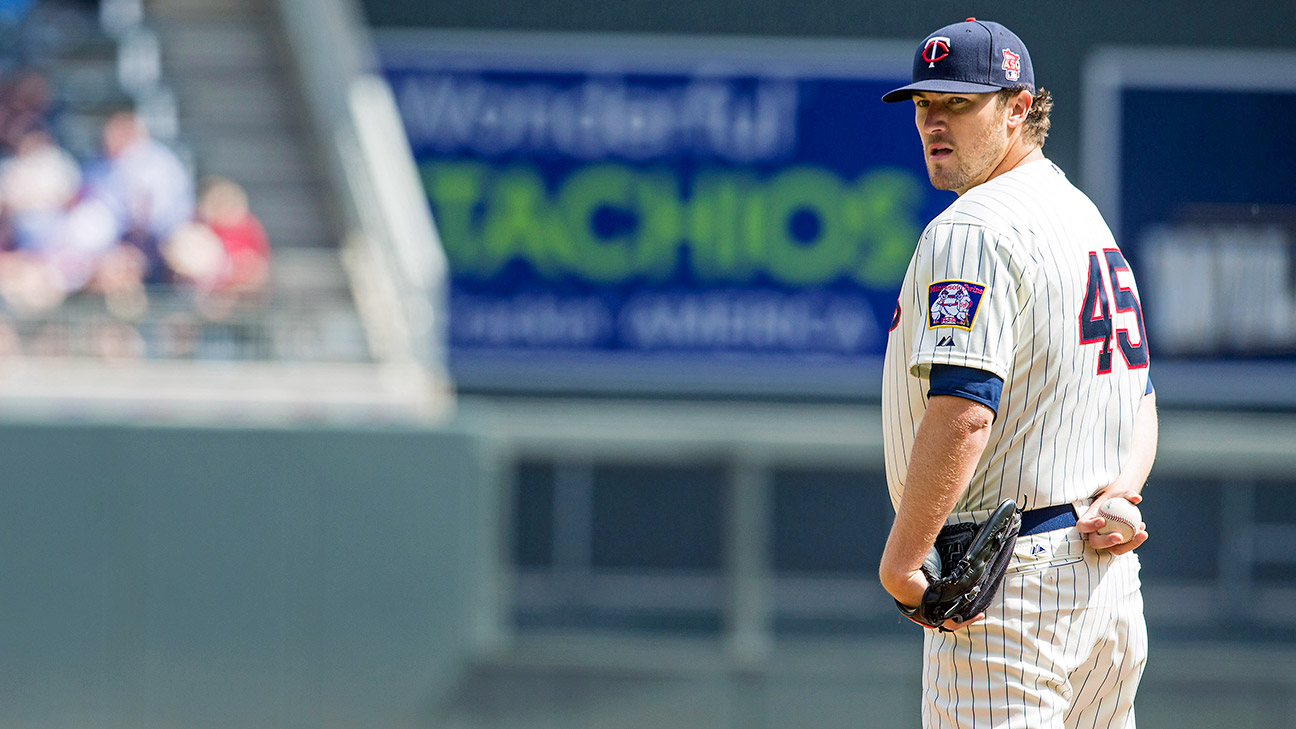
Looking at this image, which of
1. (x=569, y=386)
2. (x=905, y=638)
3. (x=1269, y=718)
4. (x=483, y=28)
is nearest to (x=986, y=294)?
(x=905, y=638)

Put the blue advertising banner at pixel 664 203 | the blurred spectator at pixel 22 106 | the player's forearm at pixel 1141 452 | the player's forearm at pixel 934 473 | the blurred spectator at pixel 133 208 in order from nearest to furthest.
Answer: the player's forearm at pixel 934 473, the player's forearm at pixel 1141 452, the blurred spectator at pixel 133 208, the blurred spectator at pixel 22 106, the blue advertising banner at pixel 664 203

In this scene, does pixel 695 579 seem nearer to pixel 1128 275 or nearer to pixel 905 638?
pixel 905 638

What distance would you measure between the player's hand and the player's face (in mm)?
541

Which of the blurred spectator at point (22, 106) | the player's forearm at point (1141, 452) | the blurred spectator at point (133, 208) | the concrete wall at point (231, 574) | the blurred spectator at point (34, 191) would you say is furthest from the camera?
the blurred spectator at point (22, 106)

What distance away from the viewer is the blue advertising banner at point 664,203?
965 cm

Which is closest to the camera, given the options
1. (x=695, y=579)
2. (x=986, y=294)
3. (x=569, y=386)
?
(x=986, y=294)

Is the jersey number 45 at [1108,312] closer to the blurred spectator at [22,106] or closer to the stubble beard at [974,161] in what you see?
the stubble beard at [974,161]

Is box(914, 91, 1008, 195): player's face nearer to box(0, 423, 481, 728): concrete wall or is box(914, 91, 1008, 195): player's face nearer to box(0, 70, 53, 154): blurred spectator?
box(0, 423, 481, 728): concrete wall

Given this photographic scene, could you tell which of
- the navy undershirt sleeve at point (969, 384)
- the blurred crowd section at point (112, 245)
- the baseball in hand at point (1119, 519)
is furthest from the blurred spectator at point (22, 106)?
the baseball in hand at point (1119, 519)

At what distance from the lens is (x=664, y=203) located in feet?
32.1

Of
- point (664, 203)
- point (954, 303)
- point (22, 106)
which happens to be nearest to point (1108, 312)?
point (954, 303)

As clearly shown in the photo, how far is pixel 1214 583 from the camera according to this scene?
5.80 metres

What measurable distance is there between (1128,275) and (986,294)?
403 millimetres

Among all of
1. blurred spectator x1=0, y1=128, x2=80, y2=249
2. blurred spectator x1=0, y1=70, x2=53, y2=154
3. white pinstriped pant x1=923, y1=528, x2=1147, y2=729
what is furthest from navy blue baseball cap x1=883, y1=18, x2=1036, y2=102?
blurred spectator x1=0, y1=70, x2=53, y2=154
